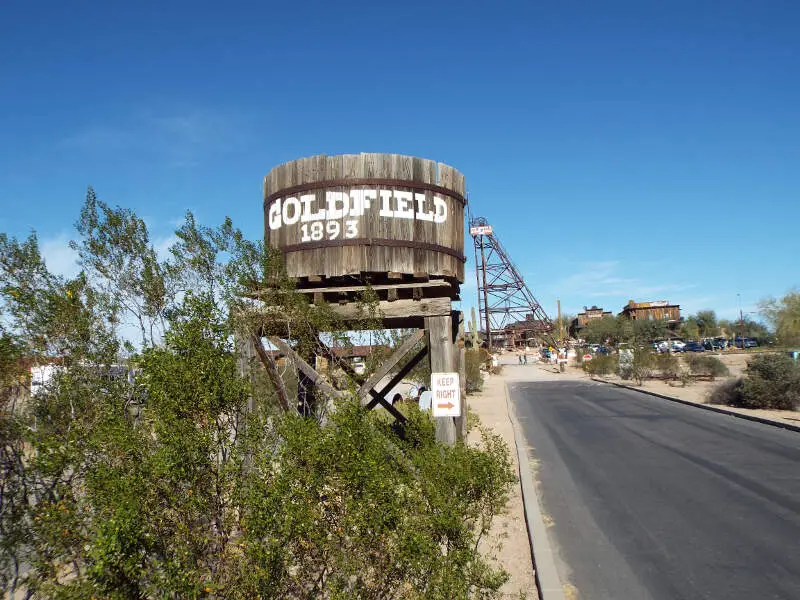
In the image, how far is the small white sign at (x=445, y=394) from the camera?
713 centimetres

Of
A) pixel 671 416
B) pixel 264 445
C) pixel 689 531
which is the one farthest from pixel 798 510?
pixel 671 416

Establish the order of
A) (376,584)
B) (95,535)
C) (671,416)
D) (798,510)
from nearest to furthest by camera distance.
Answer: (95,535)
(376,584)
(798,510)
(671,416)

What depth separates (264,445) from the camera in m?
3.78

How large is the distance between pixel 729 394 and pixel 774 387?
→ 191 cm

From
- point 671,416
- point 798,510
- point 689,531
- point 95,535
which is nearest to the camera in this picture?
point 95,535

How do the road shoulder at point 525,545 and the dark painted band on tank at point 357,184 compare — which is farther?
the dark painted band on tank at point 357,184

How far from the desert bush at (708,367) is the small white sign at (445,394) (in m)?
30.0

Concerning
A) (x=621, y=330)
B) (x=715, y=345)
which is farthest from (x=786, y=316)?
(x=621, y=330)

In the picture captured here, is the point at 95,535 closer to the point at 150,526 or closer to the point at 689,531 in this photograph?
the point at 150,526

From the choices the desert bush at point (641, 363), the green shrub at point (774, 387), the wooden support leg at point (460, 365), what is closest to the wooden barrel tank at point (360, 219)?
the wooden support leg at point (460, 365)

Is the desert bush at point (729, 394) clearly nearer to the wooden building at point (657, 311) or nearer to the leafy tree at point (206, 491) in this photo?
the leafy tree at point (206, 491)

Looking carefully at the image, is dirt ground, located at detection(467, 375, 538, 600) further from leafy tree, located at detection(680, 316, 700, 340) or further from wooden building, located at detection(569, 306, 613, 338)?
wooden building, located at detection(569, 306, 613, 338)

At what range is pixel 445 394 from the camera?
7176 mm

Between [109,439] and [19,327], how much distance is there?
83.7 inches
